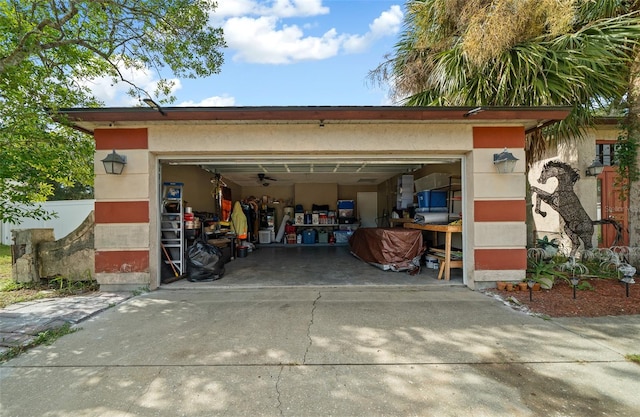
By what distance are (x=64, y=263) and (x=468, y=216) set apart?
6.84m

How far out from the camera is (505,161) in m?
4.51

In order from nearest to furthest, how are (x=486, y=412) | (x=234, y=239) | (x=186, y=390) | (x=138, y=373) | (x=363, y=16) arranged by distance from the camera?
(x=486, y=412) < (x=186, y=390) < (x=138, y=373) < (x=363, y=16) < (x=234, y=239)

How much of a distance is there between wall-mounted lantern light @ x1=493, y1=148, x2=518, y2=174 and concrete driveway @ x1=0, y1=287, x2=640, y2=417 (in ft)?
7.06

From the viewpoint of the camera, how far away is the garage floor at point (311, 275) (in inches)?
201

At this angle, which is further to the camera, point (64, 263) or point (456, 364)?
point (64, 263)

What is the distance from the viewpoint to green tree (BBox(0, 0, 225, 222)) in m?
4.26

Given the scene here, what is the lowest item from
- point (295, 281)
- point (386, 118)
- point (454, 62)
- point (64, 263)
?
point (295, 281)

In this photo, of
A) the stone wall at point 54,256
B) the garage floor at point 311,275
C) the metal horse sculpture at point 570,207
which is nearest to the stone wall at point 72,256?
the stone wall at point 54,256

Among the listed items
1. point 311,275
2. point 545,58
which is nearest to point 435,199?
point 545,58

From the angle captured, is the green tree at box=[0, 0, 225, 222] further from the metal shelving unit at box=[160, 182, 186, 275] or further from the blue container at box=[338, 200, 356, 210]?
the blue container at box=[338, 200, 356, 210]

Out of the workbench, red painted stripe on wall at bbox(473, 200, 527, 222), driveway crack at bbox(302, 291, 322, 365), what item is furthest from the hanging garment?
red painted stripe on wall at bbox(473, 200, 527, 222)

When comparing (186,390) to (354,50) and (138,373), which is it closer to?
(138,373)

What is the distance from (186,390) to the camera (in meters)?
2.10

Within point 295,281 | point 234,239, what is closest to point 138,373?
point 295,281
